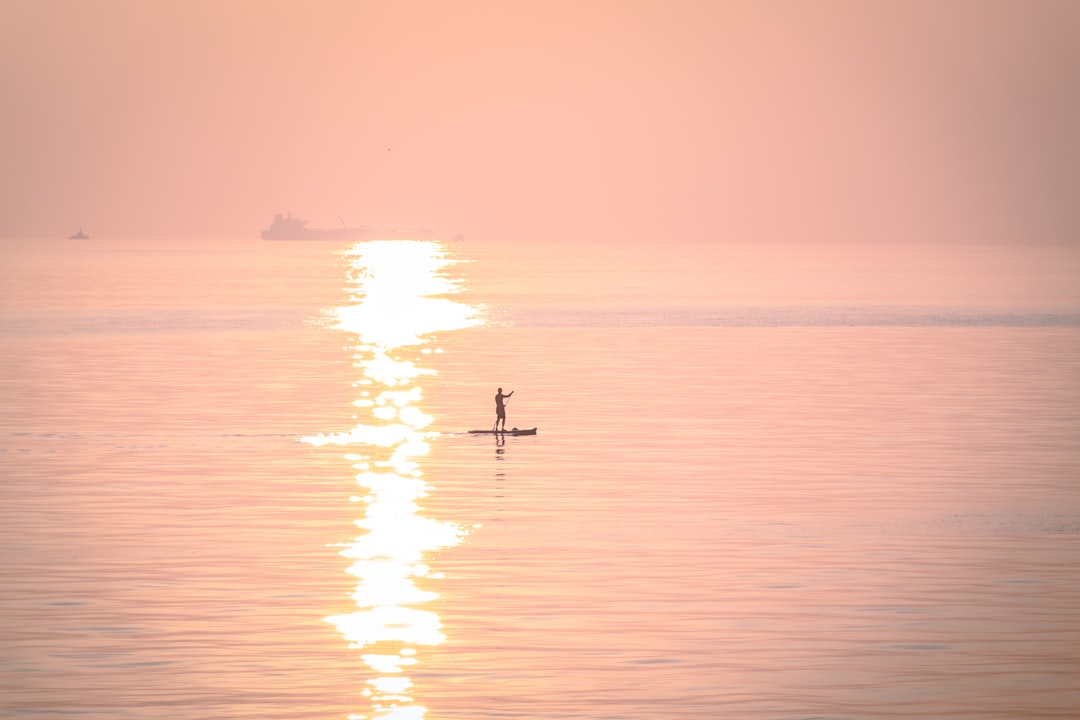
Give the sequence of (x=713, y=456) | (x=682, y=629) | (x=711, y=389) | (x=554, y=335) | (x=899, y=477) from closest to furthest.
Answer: (x=682, y=629), (x=899, y=477), (x=713, y=456), (x=711, y=389), (x=554, y=335)

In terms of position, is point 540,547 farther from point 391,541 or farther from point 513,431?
point 513,431

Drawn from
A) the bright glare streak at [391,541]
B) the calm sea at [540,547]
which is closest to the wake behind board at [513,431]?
the calm sea at [540,547]

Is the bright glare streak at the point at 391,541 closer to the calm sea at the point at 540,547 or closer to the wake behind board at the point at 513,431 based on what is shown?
the calm sea at the point at 540,547

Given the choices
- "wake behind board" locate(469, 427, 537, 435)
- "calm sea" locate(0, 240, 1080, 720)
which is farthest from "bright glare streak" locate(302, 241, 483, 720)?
"wake behind board" locate(469, 427, 537, 435)

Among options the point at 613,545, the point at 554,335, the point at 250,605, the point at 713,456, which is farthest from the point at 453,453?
the point at 554,335

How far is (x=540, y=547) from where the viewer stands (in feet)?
119

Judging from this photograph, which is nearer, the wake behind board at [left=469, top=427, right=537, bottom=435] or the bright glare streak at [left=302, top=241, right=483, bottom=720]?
the bright glare streak at [left=302, top=241, right=483, bottom=720]

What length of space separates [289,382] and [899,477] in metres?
37.0

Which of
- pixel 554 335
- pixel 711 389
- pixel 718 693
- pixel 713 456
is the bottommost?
pixel 718 693

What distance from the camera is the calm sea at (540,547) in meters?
25.9

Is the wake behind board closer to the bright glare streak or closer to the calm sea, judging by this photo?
the calm sea

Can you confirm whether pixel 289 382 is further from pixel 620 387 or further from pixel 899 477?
pixel 899 477

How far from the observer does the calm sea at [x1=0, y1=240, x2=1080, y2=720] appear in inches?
1020

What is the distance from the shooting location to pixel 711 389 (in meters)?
76.0
